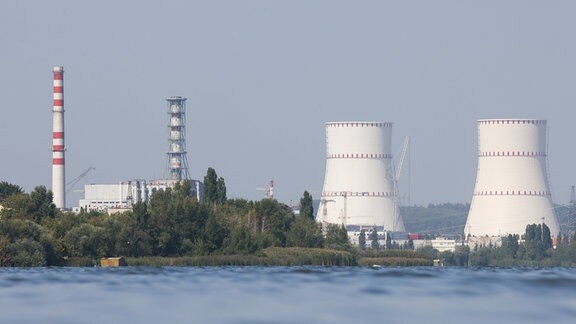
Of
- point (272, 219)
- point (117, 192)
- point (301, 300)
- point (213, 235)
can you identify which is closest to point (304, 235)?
point (272, 219)

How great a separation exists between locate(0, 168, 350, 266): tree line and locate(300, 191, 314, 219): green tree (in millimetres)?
1084

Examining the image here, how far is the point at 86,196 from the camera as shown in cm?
13875

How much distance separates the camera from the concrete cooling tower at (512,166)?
87312 mm

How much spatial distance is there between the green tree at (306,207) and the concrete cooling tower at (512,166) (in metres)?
19.8

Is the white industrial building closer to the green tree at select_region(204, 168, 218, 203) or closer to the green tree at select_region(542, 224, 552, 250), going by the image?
the green tree at select_region(542, 224, 552, 250)

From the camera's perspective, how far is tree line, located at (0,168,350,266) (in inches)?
1829

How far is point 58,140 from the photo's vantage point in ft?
336

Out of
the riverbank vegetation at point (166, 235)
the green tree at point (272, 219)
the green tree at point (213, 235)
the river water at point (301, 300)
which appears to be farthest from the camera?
the green tree at point (272, 219)

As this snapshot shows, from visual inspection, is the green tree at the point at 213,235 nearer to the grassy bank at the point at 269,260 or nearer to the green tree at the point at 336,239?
the grassy bank at the point at 269,260

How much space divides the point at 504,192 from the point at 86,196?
60932mm

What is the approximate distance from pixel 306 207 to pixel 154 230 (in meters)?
17.6

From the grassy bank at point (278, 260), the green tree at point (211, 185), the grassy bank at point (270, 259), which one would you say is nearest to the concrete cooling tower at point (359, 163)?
the green tree at point (211, 185)

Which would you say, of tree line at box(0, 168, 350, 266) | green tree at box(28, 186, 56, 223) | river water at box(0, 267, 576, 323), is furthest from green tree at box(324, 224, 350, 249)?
river water at box(0, 267, 576, 323)

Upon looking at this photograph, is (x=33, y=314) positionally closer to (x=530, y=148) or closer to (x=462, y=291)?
(x=462, y=291)
